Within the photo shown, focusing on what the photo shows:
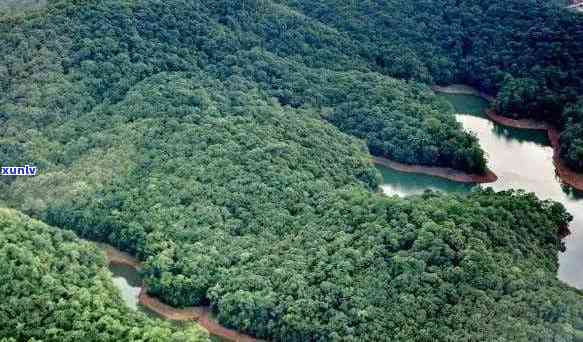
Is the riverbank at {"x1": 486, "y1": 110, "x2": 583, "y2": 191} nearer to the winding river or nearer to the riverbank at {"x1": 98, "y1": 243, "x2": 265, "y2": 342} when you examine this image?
the winding river

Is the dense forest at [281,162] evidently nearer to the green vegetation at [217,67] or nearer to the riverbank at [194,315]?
the green vegetation at [217,67]

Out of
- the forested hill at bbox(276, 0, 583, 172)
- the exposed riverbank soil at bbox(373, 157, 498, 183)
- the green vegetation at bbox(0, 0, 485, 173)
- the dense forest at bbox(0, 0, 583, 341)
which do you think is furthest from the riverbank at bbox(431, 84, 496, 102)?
the exposed riverbank soil at bbox(373, 157, 498, 183)

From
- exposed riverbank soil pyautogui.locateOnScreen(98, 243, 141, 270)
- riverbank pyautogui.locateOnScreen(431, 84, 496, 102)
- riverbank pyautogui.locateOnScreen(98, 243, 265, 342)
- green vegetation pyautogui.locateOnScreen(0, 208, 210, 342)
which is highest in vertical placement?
riverbank pyautogui.locateOnScreen(431, 84, 496, 102)

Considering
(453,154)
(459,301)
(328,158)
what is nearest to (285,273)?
(459,301)

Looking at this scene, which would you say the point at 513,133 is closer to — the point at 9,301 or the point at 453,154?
the point at 453,154

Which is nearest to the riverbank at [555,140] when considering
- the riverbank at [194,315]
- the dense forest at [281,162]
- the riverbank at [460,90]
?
the dense forest at [281,162]

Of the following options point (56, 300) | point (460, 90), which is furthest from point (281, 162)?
point (460, 90)

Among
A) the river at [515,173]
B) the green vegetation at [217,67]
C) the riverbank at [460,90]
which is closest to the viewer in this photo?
the river at [515,173]
